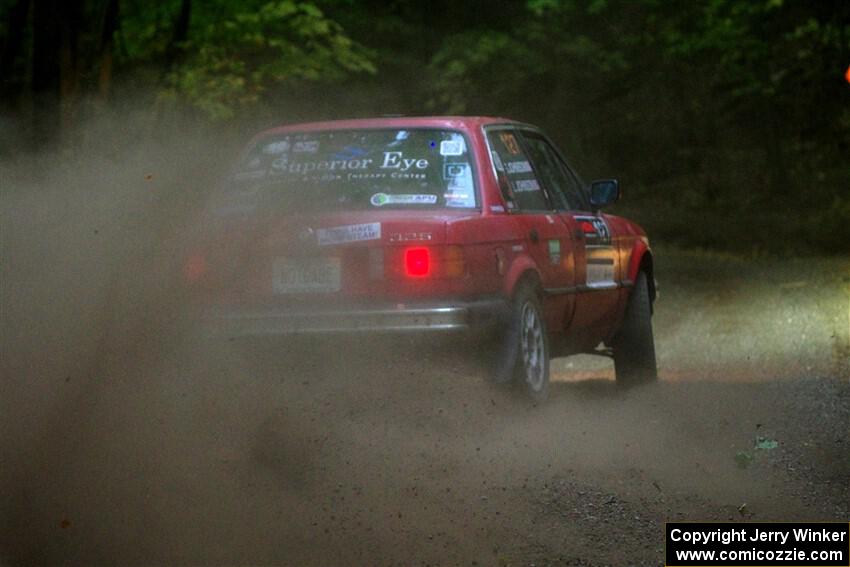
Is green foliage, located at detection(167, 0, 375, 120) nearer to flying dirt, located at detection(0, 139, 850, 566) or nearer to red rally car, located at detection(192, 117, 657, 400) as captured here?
flying dirt, located at detection(0, 139, 850, 566)

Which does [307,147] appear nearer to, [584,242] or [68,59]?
[584,242]

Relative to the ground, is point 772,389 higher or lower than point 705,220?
higher

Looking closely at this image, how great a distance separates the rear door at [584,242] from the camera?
9797mm

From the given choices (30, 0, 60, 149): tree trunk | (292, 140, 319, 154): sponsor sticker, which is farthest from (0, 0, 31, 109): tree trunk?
(292, 140, 319, 154): sponsor sticker

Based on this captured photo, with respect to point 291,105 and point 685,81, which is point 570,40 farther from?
point 291,105

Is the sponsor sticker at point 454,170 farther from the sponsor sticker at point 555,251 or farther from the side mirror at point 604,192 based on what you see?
the side mirror at point 604,192

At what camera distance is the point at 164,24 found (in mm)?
20203

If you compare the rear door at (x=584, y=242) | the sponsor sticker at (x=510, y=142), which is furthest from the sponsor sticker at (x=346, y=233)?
the rear door at (x=584, y=242)

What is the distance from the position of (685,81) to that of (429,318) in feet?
83.5

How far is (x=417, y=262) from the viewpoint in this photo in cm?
818

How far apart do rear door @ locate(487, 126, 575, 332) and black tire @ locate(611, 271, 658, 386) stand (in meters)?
1.29

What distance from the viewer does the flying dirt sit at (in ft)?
19.7

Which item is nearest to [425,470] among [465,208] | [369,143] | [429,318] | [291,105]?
[429,318]

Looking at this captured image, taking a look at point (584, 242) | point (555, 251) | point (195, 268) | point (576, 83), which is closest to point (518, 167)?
point (555, 251)
